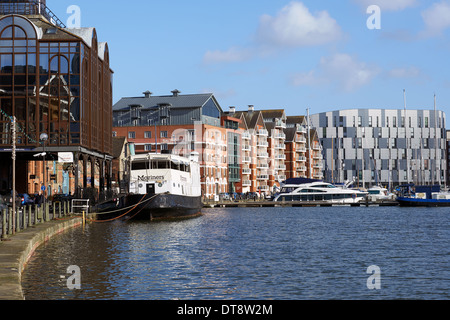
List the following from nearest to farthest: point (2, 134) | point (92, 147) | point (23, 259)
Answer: point (23, 259), point (2, 134), point (92, 147)

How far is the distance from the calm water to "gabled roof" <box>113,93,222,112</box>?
95.9m

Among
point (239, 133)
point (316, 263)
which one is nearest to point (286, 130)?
point (239, 133)

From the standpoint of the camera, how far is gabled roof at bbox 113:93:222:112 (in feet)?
470

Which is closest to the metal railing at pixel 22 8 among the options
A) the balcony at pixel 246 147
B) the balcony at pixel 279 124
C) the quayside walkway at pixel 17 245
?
the quayside walkway at pixel 17 245

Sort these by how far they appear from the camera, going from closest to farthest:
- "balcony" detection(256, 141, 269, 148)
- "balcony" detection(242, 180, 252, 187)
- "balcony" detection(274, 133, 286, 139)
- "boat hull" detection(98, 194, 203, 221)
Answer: "boat hull" detection(98, 194, 203, 221), "balcony" detection(242, 180, 252, 187), "balcony" detection(256, 141, 269, 148), "balcony" detection(274, 133, 286, 139)

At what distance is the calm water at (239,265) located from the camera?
22.5 metres

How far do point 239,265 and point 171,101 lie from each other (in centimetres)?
11858

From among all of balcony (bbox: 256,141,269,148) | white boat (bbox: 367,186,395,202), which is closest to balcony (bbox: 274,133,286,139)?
balcony (bbox: 256,141,269,148)

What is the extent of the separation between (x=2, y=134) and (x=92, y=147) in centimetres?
933

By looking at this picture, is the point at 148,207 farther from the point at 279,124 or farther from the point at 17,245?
the point at 279,124

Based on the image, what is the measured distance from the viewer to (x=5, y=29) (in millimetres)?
65812

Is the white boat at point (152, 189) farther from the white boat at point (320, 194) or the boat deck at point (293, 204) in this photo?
the white boat at point (320, 194)

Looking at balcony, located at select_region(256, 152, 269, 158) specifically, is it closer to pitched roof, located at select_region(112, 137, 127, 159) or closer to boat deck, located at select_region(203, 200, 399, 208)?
pitched roof, located at select_region(112, 137, 127, 159)
